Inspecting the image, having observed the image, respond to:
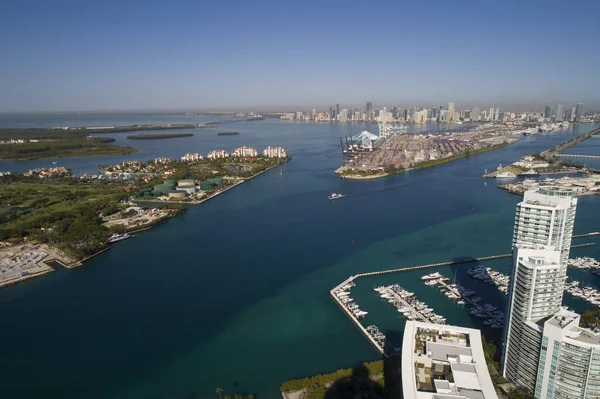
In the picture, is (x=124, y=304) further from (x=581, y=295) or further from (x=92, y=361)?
(x=581, y=295)

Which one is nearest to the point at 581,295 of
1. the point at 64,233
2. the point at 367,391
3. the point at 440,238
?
the point at 440,238

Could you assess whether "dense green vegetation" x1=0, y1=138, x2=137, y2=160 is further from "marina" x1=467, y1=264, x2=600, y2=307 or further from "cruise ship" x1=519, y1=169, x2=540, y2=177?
"marina" x1=467, y1=264, x2=600, y2=307

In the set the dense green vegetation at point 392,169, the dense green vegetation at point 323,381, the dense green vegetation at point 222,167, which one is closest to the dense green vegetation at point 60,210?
the dense green vegetation at point 222,167

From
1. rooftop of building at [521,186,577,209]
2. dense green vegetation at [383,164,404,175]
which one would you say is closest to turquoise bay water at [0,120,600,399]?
rooftop of building at [521,186,577,209]

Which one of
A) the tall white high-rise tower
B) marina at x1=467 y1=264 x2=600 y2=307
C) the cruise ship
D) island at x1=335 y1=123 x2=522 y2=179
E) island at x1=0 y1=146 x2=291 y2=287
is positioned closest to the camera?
the tall white high-rise tower

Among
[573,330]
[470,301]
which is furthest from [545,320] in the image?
[470,301]

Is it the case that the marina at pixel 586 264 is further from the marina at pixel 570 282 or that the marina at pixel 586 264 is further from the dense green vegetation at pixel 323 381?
the dense green vegetation at pixel 323 381
